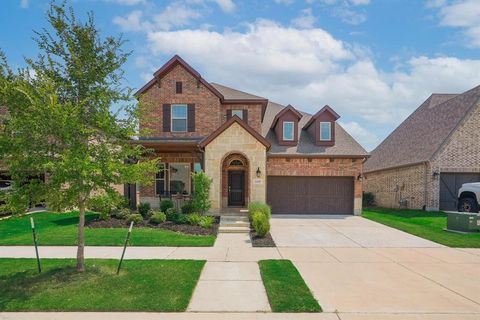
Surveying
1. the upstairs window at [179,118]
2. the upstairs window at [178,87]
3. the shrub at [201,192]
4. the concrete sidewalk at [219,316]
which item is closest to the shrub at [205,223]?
the shrub at [201,192]

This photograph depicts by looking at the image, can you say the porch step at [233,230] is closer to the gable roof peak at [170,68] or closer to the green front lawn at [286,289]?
the green front lawn at [286,289]

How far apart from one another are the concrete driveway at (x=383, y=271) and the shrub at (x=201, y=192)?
3.58 metres

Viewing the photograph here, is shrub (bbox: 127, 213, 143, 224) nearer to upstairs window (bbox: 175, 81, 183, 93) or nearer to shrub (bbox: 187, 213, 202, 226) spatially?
shrub (bbox: 187, 213, 202, 226)

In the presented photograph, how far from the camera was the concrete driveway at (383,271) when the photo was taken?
5684 mm

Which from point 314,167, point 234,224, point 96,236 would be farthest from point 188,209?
point 314,167

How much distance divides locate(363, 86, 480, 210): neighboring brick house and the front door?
11.5m

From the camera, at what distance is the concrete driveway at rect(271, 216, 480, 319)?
568 centimetres

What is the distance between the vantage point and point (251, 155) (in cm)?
1633

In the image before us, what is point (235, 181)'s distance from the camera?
18.1m

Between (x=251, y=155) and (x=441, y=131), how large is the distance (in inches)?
536

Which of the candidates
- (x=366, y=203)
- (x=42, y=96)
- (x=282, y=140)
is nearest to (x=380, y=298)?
(x=42, y=96)

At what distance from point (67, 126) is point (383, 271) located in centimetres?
801

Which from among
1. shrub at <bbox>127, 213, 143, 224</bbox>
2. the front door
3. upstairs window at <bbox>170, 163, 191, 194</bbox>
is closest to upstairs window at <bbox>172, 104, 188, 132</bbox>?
upstairs window at <bbox>170, 163, 191, 194</bbox>

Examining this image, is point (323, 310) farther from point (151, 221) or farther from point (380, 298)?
point (151, 221)
